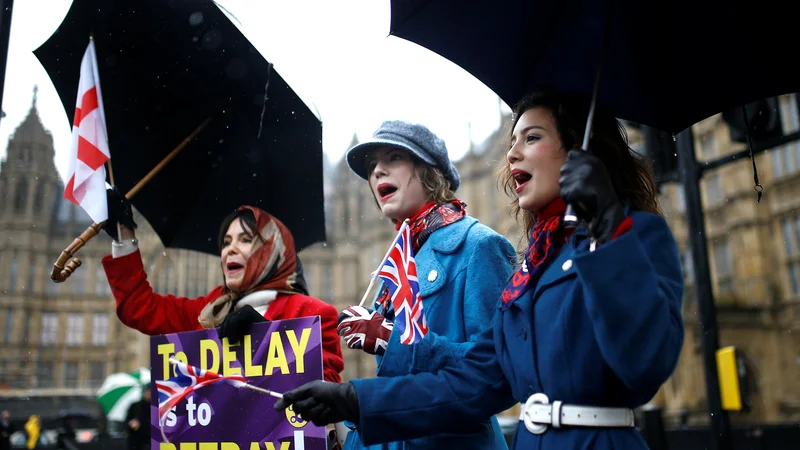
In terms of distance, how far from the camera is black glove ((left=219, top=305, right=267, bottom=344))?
2.85m

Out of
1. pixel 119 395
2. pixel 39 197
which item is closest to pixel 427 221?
pixel 119 395

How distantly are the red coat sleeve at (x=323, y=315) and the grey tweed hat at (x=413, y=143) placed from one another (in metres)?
0.72

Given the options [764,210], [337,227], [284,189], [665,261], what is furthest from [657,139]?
[337,227]

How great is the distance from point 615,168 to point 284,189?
214 cm

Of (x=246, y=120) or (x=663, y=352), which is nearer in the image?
(x=663, y=352)

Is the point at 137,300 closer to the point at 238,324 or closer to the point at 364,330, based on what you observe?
the point at 238,324

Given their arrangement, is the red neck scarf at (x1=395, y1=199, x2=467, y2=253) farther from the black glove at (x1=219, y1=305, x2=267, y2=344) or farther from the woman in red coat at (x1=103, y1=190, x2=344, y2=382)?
the black glove at (x1=219, y1=305, x2=267, y2=344)

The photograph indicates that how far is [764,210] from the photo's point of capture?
24.4 meters

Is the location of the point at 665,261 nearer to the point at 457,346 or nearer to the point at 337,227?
the point at 457,346

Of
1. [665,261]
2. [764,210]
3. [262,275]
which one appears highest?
[764,210]

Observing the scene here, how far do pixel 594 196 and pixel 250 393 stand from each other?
5.48 feet

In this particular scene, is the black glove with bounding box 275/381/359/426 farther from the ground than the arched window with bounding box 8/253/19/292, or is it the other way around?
the arched window with bounding box 8/253/19/292

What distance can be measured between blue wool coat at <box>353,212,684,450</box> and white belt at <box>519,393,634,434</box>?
0.06ft

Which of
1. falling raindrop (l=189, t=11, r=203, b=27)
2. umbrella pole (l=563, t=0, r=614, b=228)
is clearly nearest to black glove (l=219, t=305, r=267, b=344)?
umbrella pole (l=563, t=0, r=614, b=228)
